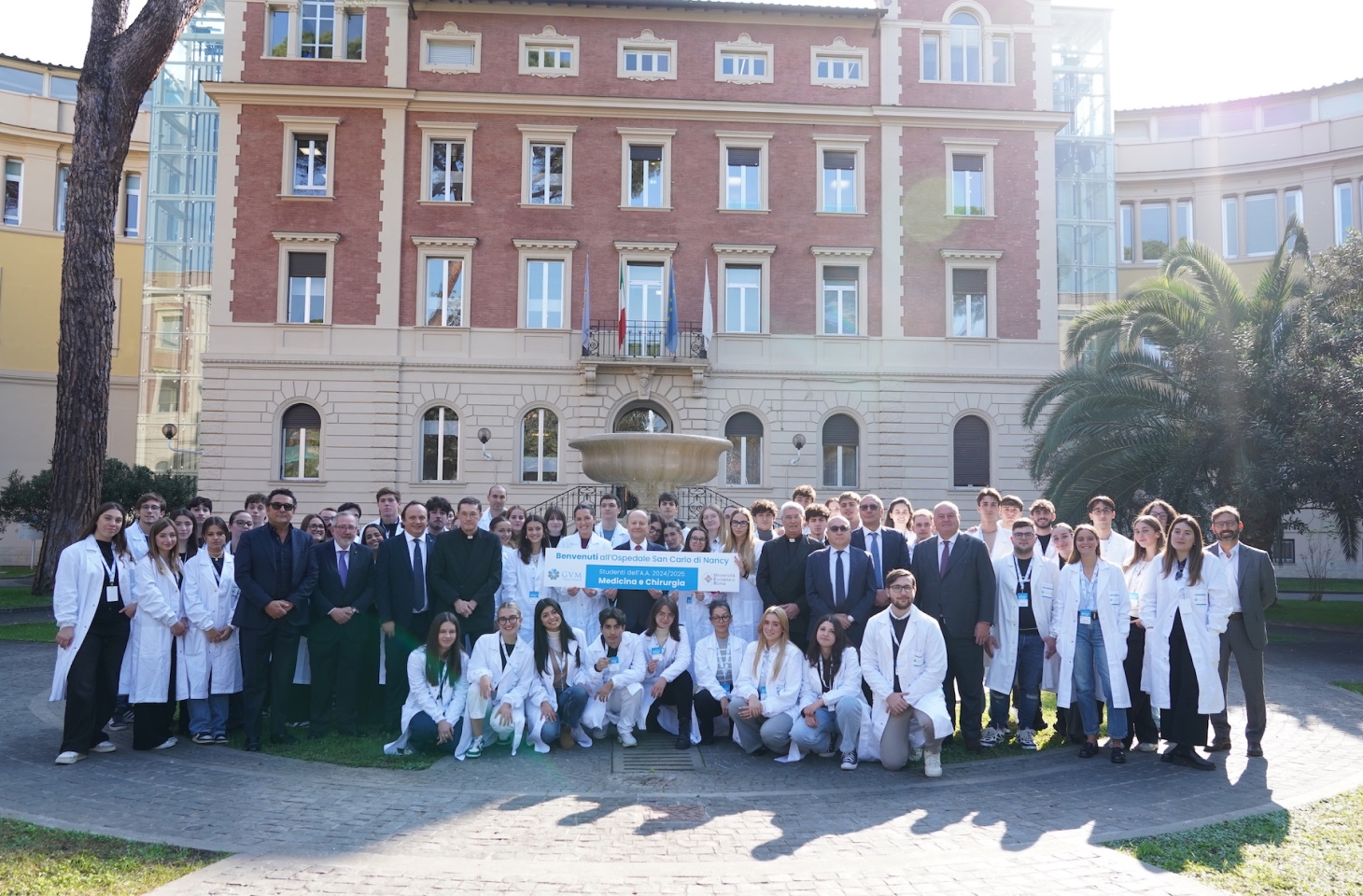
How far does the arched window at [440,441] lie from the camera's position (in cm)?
2716

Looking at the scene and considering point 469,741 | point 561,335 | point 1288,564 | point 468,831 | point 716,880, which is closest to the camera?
point 716,880

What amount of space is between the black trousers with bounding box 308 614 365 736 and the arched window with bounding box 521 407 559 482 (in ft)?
59.3

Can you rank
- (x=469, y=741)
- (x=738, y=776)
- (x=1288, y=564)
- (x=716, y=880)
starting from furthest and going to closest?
(x=1288, y=564) < (x=469, y=741) < (x=738, y=776) < (x=716, y=880)

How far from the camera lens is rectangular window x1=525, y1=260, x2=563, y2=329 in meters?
27.5

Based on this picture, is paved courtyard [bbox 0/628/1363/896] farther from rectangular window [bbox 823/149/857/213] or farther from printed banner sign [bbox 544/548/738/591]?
rectangular window [bbox 823/149/857/213]

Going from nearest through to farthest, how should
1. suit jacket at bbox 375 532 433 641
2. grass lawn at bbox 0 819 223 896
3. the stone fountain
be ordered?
grass lawn at bbox 0 819 223 896, suit jacket at bbox 375 532 433 641, the stone fountain

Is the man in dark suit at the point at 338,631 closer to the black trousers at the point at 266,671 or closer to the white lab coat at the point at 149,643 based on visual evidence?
the black trousers at the point at 266,671

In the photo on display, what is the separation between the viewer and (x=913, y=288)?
27.8 meters

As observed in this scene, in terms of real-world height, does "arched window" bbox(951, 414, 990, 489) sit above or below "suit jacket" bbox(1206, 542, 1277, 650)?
above

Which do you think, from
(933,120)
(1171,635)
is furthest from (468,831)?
(933,120)

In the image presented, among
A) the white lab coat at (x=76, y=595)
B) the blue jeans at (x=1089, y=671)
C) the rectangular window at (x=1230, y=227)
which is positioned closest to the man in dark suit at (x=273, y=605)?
the white lab coat at (x=76, y=595)

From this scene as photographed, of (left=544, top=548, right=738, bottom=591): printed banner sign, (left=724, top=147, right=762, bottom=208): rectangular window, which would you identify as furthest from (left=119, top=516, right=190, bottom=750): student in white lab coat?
(left=724, top=147, right=762, bottom=208): rectangular window

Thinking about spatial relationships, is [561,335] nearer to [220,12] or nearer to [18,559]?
[220,12]

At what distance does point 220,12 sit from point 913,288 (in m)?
27.6
